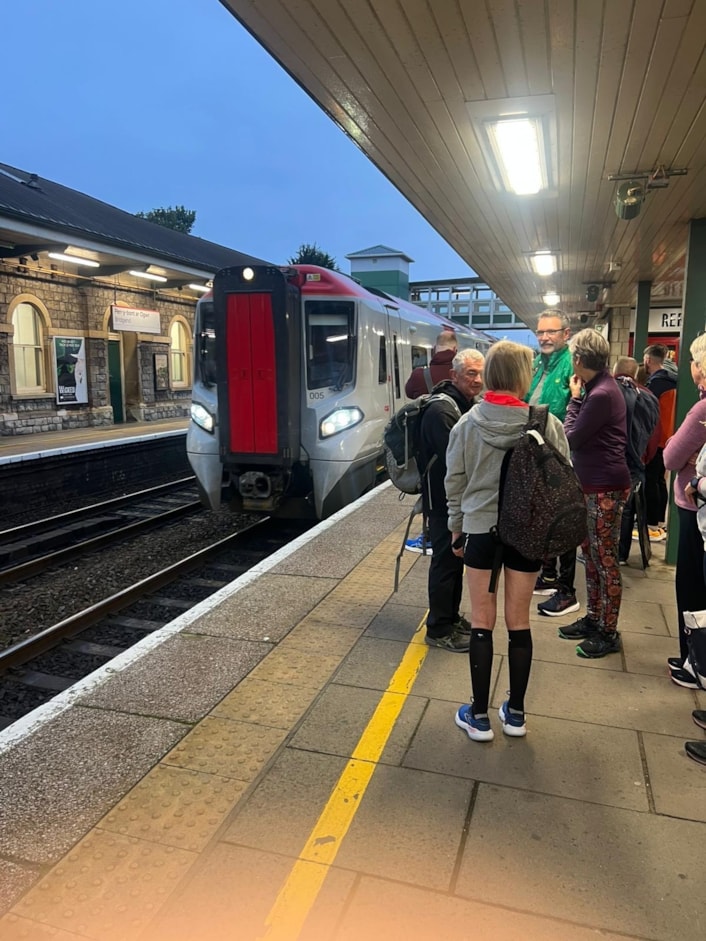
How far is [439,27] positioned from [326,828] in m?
3.59

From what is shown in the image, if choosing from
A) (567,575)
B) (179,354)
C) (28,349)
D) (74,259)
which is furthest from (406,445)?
(179,354)

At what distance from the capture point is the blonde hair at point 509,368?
9.39 feet

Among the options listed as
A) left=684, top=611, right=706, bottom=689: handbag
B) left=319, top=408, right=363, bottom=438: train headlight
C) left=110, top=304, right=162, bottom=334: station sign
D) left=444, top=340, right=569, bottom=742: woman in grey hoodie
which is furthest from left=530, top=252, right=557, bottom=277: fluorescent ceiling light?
left=110, top=304, right=162, bottom=334: station sign

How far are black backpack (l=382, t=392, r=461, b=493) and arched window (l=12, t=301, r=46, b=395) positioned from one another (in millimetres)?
13385

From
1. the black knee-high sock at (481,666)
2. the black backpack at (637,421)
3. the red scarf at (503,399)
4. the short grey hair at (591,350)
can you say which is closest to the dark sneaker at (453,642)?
the black knee-high sock at (481,666)

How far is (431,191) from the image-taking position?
19.4 ft

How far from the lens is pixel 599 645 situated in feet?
12.2

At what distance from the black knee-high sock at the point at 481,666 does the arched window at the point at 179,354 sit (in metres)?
19.4

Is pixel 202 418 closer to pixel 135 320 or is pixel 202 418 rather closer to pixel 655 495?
pixel 655 495

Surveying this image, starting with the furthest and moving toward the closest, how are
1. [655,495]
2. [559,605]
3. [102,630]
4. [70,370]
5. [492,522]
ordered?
[70,370]
[655,495]
[102,630]
[559,605]
[492,522]

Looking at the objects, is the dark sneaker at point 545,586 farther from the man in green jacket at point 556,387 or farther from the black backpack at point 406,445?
the black backpack at point 406,445

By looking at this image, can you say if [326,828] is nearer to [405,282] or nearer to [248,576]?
[248,576]

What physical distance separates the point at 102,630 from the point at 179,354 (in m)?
17.0

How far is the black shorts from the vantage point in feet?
9.29
